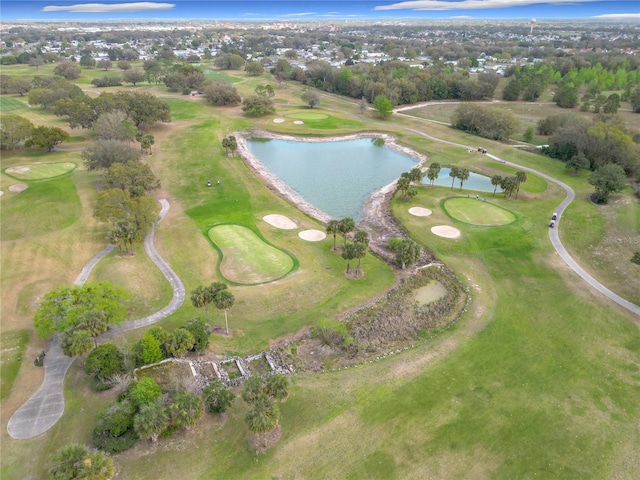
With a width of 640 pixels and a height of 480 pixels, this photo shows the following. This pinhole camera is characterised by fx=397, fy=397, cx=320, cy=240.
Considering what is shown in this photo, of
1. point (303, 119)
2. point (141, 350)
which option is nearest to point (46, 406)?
point (141, 350)

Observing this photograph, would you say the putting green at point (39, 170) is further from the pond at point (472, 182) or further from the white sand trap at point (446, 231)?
the pond at point (472, 182)

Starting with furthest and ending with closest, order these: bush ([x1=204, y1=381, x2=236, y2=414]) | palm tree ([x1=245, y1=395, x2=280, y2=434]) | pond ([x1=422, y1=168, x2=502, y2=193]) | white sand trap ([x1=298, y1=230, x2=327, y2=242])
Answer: pond ([x1=422, y1=168, x2=502, y2=193]), white sand trap ([x1=298, y1=230, x2=327, y2=242]), bush ([x1=204, y1=381, x2=236, y2=414]), palm tree ([x1=245, y1=395, x2=280, y2=434])

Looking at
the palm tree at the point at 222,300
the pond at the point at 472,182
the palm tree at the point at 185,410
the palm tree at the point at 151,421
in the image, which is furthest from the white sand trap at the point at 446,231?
the palm tree at the point at 151,421

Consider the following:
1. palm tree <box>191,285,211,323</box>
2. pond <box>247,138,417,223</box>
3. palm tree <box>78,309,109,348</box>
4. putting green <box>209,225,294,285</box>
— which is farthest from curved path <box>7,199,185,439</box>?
pond <box>247,138,417,223</box>

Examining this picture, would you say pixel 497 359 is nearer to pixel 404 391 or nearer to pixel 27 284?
pixel 404 391

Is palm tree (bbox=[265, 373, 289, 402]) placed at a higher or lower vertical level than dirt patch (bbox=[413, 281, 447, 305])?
higher

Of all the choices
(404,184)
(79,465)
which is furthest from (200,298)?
(404,184)

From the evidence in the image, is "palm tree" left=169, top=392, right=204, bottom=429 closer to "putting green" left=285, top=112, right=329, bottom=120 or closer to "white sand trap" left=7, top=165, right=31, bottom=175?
"white sand trap" left=7, top=165, right=31, bottom=175
